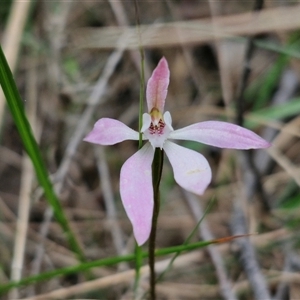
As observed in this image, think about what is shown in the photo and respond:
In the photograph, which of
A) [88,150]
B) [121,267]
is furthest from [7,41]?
[121,267]

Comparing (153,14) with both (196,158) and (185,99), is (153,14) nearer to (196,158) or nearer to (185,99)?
(185,99)

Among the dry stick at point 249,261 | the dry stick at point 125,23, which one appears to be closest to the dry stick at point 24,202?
the dry stick at point 125,23

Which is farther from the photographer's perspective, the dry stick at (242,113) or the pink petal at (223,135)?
the dry stick at (242,113)

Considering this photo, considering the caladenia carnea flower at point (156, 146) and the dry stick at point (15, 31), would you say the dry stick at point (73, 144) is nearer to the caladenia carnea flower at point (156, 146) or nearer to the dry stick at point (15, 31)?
the dry stick at point (15, 31)

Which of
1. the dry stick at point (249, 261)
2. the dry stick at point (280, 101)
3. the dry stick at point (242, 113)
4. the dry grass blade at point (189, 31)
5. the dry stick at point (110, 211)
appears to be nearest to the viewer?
the dry stick at point (249, 261)

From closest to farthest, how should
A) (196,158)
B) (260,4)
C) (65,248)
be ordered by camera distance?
(196,158)
(260,4)
(65,248)
